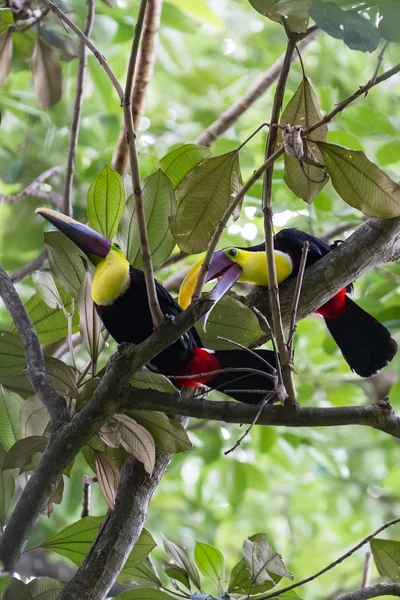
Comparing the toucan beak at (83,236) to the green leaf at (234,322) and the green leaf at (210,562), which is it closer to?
the green leaf at (234,322)

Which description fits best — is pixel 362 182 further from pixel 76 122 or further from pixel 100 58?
pixel 76 122

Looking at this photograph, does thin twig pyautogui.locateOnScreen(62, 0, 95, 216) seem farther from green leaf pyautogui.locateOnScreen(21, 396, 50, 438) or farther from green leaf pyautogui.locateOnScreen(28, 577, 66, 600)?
green leaf pyautogui.locateOnScreen(28, 577, 66, 600)

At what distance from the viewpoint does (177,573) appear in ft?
5.85

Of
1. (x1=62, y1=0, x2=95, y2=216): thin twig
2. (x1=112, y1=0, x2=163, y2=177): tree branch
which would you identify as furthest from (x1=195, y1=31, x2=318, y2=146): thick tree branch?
(x1=62, y1=0, x2=95, y2=216): thin twig

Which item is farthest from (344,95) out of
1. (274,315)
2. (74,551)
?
(74,551)

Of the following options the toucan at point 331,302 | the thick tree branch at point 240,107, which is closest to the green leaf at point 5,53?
the thick tree branch at point 240,107

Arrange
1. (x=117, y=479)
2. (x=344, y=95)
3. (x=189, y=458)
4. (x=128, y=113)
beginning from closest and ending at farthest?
(x=128, y=113) → (x=117, y=479) → (x=344, y=95) → (x=189, y=458)

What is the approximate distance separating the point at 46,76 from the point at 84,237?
1077mm

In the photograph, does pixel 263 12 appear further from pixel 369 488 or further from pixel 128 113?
pixel 369 488

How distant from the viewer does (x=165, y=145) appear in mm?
3479

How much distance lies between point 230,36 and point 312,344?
189 centimetres

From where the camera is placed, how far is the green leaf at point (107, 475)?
1738 mm

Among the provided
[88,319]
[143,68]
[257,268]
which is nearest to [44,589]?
[88,319]

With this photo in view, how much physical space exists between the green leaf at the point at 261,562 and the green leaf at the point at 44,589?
44 cm
